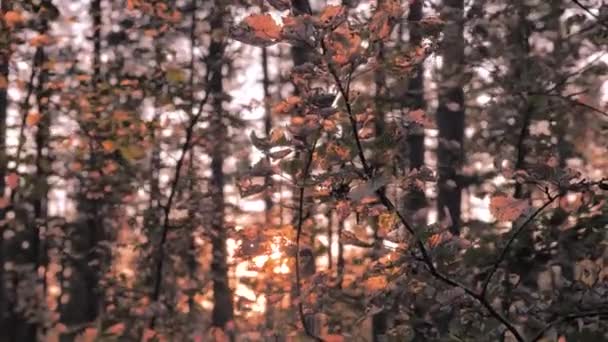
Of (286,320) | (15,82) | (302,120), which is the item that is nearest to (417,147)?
(15,82)

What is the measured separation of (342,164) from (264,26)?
0.42m

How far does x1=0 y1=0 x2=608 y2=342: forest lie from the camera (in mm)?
1780

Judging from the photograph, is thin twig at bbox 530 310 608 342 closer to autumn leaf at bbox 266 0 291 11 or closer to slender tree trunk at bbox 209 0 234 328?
autumn leaf at bbox 266 0 291 11

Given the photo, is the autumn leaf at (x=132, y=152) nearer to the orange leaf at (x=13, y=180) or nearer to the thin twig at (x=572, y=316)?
the orange leaf at (x=13, y=180)

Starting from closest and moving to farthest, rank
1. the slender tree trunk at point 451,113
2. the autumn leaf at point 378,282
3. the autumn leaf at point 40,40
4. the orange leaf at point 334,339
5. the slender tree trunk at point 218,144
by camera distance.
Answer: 1. the autumn leaf at point 378,282
2. the orange leaf at point 334,339
3. the slender tree trunk at point 451,113
4. the autumn leaf at point 40,40
5. the slender tree trunk at point 218,144

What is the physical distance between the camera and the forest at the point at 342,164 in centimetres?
178

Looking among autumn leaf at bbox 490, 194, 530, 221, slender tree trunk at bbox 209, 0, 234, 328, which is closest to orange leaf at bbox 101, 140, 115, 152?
slender tree trunk at bbox 209, 0, 234, 328

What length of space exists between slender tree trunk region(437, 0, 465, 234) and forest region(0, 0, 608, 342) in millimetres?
24

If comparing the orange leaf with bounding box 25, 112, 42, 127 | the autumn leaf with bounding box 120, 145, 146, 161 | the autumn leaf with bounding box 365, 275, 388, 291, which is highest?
the orange leaf with bounding box 25, 112, 42, 127

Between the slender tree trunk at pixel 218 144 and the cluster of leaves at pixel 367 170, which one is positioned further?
the slender tree trunk at pixel 218 144

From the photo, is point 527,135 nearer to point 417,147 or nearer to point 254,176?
point 417,147

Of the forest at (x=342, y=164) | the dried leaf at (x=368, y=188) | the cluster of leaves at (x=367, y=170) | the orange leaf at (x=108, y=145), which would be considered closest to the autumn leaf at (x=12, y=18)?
the forest at (x=342, y=164)

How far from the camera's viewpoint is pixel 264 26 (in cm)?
156

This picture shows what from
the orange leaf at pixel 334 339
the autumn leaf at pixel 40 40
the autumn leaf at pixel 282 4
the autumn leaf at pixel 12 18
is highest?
the autumn leaf at pixel 12 18
